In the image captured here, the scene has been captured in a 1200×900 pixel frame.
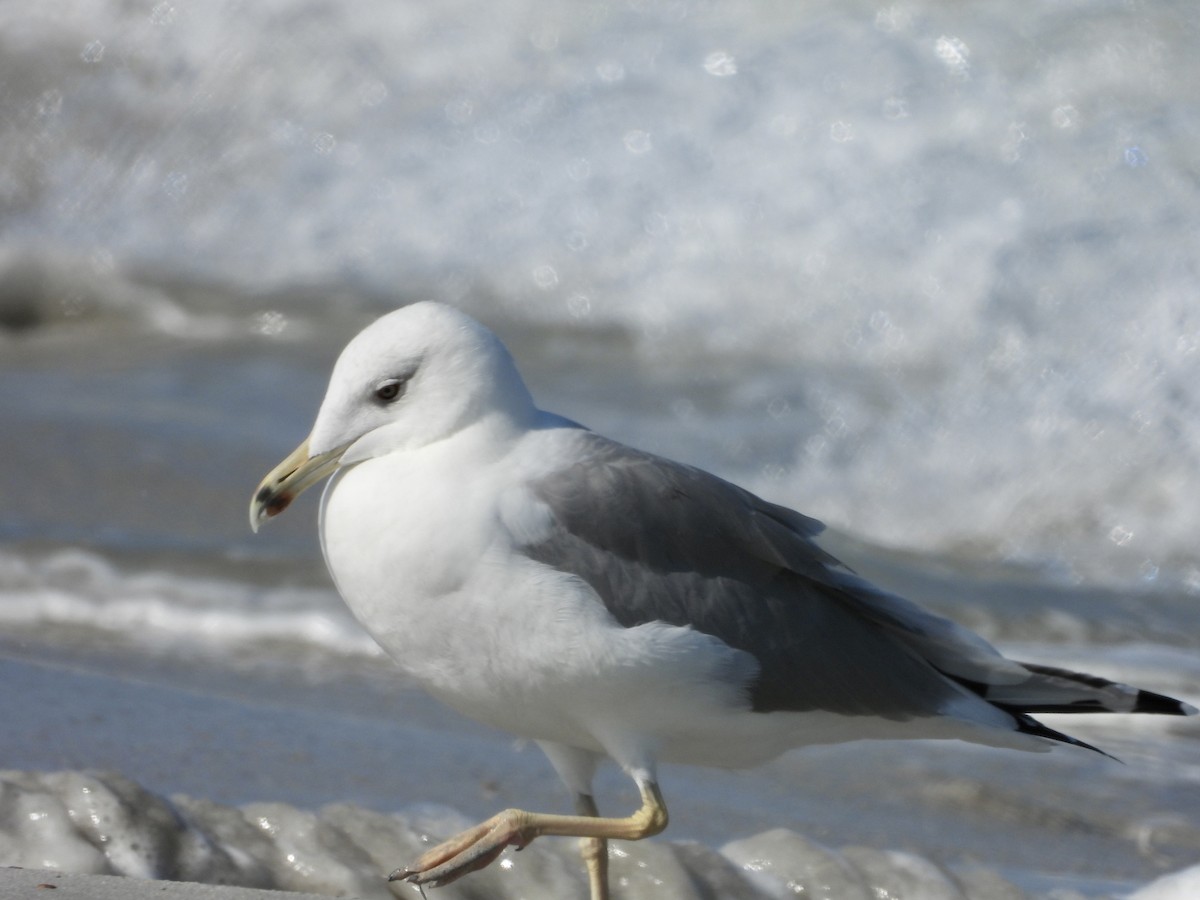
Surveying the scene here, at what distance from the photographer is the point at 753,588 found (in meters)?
2.67

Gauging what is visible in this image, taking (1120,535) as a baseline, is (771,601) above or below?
below

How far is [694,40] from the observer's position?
795 cm

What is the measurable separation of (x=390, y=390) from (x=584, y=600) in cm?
42

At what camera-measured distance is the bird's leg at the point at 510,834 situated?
2.38 m

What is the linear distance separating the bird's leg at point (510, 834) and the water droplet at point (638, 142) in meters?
5.39

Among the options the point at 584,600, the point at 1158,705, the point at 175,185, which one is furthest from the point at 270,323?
the point at 1158,705

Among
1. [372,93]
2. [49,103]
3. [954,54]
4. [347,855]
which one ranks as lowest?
[347,855]

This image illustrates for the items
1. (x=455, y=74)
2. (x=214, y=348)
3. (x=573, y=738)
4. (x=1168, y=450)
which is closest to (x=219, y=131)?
(x=455, y=74)

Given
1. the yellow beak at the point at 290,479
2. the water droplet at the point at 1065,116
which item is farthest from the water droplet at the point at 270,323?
the yellow beak at the point at 290,479

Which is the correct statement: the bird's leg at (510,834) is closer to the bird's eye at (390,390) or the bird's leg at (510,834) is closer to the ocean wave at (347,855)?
the ocean wave at (347,855)

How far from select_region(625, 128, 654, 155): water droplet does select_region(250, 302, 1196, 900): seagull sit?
5074 millimetres

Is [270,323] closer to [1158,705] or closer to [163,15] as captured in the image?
[163,15]

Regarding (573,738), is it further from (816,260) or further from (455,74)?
(455,74)

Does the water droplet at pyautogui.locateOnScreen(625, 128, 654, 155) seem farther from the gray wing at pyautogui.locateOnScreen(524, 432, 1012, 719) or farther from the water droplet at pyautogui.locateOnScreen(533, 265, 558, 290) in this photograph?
the gray wing at pyautogui.locateOnScreen(524, 432, 1012, 719)
